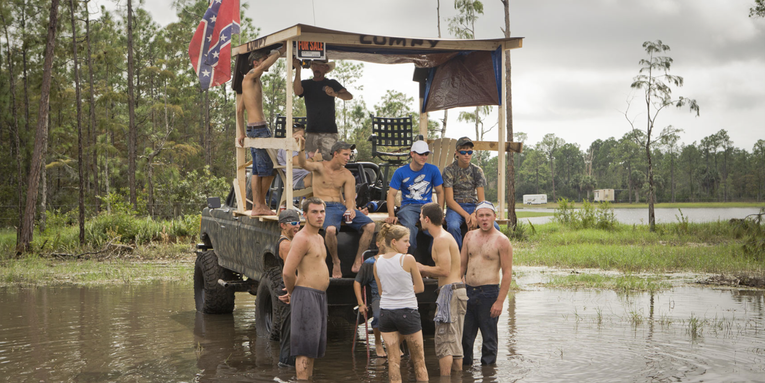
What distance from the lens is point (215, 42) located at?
966 cm

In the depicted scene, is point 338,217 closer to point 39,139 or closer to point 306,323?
point 306,323

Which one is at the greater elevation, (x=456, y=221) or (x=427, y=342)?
(x=456, y=221)

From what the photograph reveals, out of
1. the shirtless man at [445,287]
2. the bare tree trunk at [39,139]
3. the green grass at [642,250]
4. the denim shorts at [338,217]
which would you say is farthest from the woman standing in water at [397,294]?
the bare tree trunk at [39,139]

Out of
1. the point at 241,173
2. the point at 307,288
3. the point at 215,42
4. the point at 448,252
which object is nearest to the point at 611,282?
the point at 241,173

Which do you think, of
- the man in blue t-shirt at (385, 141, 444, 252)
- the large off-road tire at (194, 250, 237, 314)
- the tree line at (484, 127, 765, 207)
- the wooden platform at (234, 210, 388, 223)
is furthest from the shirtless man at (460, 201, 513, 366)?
the tree line at (484, 127, 765, 207)

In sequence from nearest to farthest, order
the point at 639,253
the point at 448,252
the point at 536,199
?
1. the point at 448,252
2. the point at 639,253
3. the point at 536,199

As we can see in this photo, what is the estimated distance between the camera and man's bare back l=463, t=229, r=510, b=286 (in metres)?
6.61

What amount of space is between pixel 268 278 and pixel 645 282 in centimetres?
836

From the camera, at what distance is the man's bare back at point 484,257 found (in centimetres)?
661

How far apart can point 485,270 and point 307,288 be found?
5.55 feet

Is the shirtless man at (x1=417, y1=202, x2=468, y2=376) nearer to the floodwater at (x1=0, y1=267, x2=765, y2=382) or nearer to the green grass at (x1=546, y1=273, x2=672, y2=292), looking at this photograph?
the floodwater at (x1=0, y1=267, x2=765, y2=382)

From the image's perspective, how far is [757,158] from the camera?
9319 cm

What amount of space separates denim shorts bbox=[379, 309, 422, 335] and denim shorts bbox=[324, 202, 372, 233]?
1.59 m

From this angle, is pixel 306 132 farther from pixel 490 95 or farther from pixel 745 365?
pixel 745 365
